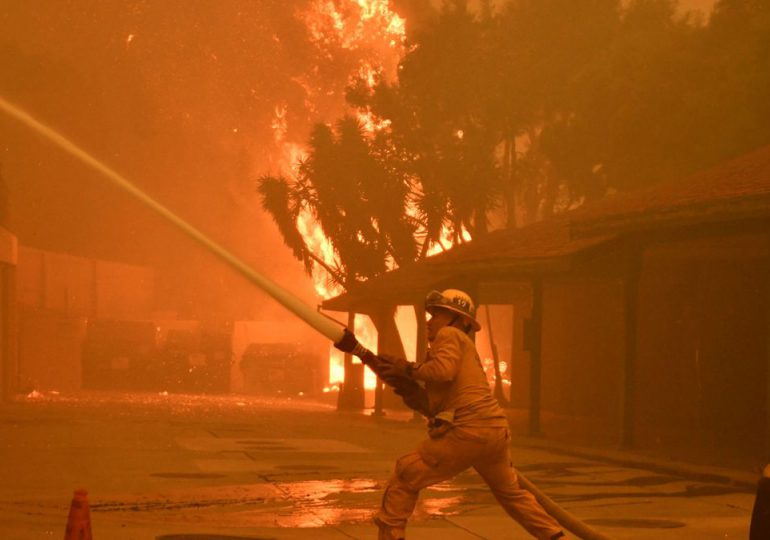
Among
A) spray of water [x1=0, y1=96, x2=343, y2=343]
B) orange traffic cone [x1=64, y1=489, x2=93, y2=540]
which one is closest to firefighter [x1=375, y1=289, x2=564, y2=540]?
spray of water [x1=0, y1=96, x2=343, y2=343]

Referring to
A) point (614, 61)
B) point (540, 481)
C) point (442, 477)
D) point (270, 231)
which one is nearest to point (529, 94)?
point (614, 61)

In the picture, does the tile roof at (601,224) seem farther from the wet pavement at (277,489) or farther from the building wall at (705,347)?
the wet pavement at (277,489)

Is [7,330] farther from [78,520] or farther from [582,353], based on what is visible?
[78,520]

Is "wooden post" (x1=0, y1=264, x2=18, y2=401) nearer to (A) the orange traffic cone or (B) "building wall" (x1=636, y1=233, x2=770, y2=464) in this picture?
(B) "building wall" (x1=636, y1=233, x2=770, y2=464)

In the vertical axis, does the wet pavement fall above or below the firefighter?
below

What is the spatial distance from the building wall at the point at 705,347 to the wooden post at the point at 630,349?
44 cm

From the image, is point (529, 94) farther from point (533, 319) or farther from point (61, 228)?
point (61, 228)

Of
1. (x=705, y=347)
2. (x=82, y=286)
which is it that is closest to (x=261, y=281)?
(x=705, y=347)

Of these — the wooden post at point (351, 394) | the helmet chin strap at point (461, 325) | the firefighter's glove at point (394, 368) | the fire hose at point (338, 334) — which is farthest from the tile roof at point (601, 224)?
the firefighter's glove at point (394, 368)

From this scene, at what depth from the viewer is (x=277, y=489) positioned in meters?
13.2

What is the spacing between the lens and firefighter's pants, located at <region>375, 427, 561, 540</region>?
777cm

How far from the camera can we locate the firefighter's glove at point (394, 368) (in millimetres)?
7539

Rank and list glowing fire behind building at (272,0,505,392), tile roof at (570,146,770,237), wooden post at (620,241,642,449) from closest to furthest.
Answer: tile roof at (570,146,770,237) < wooden post at (620,241,642,449) < glowing fire behind building at (272,0,505,392)

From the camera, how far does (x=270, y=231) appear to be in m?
85.7
